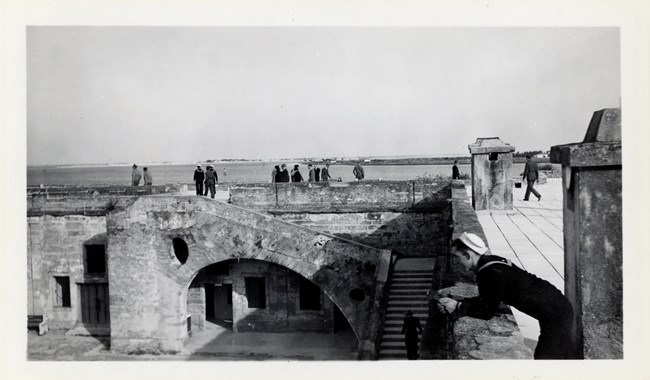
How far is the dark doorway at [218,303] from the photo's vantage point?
2255 centimetres

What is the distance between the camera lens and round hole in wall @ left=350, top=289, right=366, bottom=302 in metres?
17.5

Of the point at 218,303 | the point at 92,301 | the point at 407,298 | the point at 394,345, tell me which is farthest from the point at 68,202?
the point at 394,345

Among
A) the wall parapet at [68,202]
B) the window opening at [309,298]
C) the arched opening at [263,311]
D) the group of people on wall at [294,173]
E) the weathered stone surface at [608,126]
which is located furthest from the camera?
the group of people on wall at [294,173]

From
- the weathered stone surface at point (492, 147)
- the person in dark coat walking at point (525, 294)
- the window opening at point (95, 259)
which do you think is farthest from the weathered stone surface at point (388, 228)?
the person in dark coat walking at point (525, 294)

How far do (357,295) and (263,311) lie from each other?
5420 millimetres

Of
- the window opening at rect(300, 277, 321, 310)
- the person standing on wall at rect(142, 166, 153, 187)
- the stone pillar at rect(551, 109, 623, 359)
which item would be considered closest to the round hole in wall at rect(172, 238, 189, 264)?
the window opening at rect(300, 277, 321, 310)

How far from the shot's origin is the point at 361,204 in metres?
21.8

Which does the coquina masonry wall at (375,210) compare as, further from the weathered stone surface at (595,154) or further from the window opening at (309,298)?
the weathered stone surface at (595,154)

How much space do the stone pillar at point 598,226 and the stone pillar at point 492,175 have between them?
38.8 ft

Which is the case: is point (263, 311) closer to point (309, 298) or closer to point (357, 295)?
point (309, 298)

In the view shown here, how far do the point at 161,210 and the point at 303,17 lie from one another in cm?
1403

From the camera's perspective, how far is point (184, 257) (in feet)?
66.3

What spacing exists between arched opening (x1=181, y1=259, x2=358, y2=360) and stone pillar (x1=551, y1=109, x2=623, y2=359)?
16.7 meters
